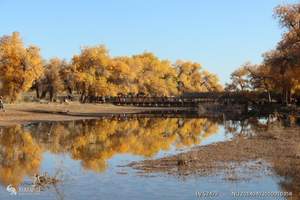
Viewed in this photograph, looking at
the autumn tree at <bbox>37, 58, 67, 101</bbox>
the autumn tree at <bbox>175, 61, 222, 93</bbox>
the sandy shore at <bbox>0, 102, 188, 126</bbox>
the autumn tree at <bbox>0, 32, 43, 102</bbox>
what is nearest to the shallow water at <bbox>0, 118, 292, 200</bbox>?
the sandy shore at <bbox>0, 102, 188, 126</bbox>

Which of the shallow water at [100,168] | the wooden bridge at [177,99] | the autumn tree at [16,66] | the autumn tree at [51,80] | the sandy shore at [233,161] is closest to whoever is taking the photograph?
the shallow water at [100,168]

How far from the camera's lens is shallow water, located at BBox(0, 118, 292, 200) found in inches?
626

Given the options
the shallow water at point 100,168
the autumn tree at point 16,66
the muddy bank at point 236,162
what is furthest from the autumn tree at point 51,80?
the muddy bank at point 236,162

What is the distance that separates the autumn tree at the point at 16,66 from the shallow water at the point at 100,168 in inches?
1119

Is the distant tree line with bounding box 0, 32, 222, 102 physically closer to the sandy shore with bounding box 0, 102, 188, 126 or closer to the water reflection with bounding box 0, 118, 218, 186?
the sandy shore with bounding box 0, 102, 188, 126

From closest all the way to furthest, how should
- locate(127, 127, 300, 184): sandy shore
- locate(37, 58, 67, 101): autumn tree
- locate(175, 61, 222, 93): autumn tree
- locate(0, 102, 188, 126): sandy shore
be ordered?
locate(127, 127, 300, 184): sandy shore, locate(0, 102, 188, 126): sandy shore, locate(37, 58, 67, 101): autumn tree, locate(175, 61, 222, 93): autumn tree

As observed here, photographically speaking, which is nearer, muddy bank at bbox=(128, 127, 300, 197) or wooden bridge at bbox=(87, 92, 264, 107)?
muddy bank at bbox=(128, 127, 300, 197)

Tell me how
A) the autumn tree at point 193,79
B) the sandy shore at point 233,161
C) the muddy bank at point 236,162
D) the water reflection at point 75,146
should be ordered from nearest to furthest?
the muddy bank at point 236,162 → the sandy shore at point 233,161 → the water reflection at point 75,146 → the autumn tree at point 193,79

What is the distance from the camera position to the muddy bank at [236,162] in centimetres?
1858

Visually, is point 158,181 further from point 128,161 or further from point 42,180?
point 128,161

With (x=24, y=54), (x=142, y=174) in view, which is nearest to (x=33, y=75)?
(x=24, y=54)

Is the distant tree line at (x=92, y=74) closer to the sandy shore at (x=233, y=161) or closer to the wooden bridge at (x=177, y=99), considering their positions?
the wooden bridge at (x=177, y=99)

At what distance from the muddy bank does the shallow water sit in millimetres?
673

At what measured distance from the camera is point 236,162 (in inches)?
843
